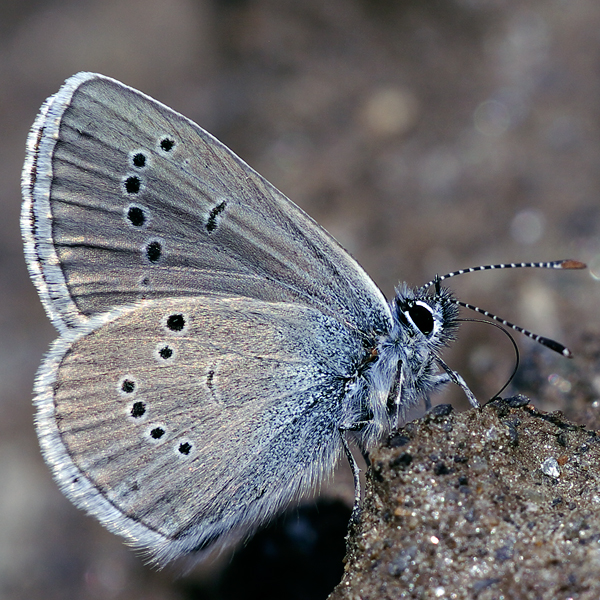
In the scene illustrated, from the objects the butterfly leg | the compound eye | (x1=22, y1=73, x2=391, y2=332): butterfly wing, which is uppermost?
(x1=22, y1=73, x2=391, y2=332): butterfly wing

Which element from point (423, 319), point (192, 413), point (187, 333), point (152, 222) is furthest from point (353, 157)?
point (192, 413)

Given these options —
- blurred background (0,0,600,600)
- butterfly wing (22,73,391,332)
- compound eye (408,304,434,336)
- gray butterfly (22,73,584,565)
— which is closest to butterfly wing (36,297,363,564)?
gray butterfly (22,73,584,565)

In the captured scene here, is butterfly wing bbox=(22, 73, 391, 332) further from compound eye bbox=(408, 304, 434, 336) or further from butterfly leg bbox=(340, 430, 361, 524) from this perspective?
butterfly leg bbox=(340, 430, 361, 524)

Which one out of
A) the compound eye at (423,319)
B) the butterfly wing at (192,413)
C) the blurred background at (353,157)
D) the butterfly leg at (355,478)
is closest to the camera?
the butterfly leg at (355,478)

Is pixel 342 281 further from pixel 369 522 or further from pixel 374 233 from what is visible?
pixel 374 233

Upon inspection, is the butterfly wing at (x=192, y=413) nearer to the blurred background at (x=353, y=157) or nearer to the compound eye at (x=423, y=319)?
the compound eye at (x=423, y=319)

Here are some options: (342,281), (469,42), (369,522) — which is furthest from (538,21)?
(369,522)

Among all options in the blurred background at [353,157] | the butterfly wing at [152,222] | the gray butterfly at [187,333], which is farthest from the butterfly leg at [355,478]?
the blurred background at [353,157]

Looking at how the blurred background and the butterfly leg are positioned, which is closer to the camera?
the butterfly leg
